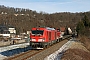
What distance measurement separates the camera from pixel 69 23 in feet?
595

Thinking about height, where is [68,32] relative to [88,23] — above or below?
below

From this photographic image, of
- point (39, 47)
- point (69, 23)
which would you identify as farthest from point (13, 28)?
point (39, 47)

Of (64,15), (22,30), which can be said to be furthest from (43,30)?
(64,15)

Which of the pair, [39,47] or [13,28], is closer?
[39,47]

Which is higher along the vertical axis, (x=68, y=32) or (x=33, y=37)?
(x=33, y=37)

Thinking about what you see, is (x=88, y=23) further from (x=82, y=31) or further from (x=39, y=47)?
(x=39, y=47)

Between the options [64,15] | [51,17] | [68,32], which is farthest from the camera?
[64,15]

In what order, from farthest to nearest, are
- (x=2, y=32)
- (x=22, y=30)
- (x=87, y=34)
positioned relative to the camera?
(x=22, y=30)
(x=2, y=32)
(x=87, y=34)

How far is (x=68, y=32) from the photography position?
148m

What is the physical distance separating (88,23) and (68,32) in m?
76.8

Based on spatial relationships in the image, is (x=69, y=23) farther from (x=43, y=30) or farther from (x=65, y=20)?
(x=43, y=30)

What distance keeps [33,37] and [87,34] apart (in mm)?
40174

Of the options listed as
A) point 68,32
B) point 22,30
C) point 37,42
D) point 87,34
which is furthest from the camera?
point 68,32

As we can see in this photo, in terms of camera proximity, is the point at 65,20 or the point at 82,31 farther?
the point at 65,20
